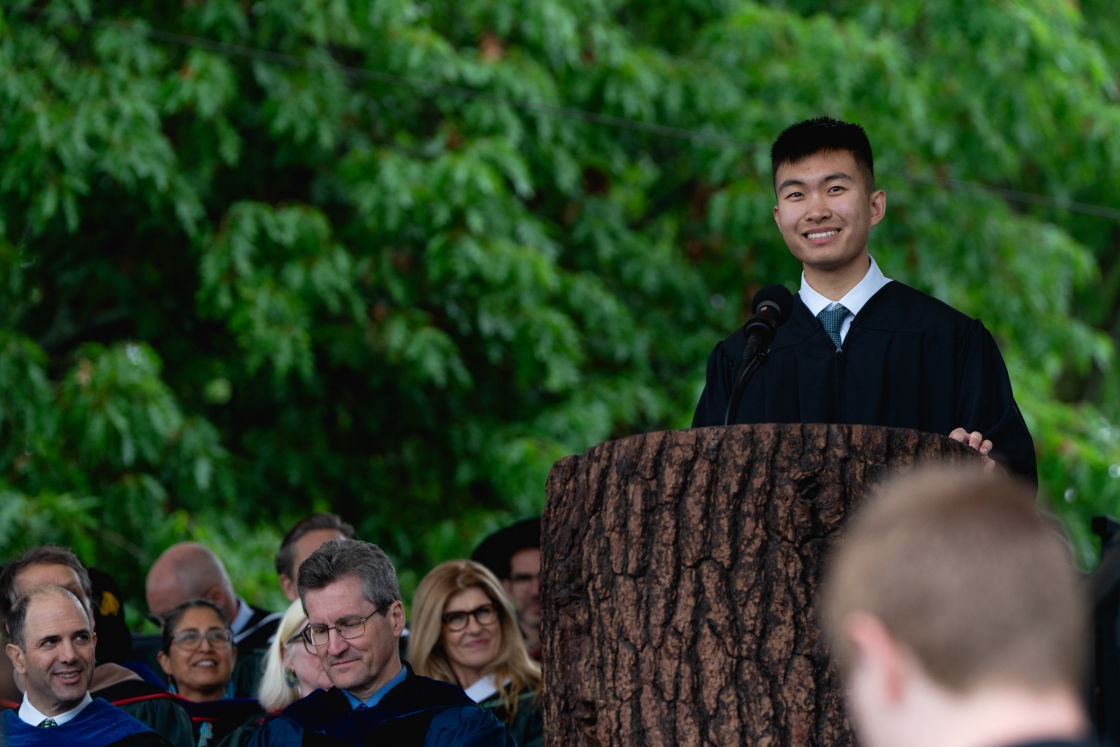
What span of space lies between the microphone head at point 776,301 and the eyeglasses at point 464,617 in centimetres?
199

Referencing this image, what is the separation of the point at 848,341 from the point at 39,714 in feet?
8.04

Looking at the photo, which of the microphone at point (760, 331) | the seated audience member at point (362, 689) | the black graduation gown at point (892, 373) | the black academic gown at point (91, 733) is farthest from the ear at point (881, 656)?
the black academic gown at point (91, 733)

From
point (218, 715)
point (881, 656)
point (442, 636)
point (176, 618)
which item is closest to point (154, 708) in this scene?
point (218, 715)

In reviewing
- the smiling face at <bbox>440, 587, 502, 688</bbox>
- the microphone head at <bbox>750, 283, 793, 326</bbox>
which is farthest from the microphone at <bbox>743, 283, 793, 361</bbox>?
the smiling face at <bbox>440, 587, 502, 688</bbox>

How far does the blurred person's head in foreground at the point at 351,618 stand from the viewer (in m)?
3.88

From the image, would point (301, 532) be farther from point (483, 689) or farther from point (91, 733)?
point (91, 733)

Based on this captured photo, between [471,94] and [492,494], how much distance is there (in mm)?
2361

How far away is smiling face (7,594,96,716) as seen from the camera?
3.97 m

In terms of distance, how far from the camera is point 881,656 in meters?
1.48

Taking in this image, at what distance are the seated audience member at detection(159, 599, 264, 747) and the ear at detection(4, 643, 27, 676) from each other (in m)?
0.79

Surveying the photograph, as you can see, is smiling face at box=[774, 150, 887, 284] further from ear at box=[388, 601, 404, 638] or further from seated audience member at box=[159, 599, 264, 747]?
seated audience member at box=[159, 599, 264, 747]

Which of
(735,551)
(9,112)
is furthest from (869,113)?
(735,551)

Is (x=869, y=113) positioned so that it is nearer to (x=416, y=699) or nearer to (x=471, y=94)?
(x=471, y=94)

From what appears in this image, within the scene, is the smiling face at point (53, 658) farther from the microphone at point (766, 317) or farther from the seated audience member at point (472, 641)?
the microphone at point (766, 317)
